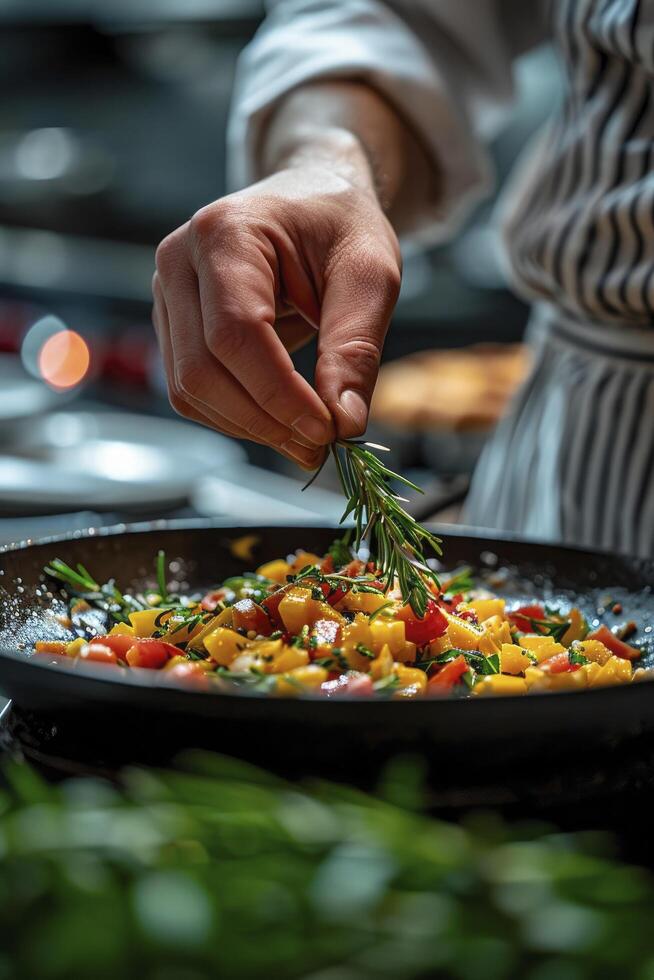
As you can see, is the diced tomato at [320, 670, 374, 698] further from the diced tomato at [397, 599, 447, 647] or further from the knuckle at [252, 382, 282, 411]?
the knuckle at [252, 382, 282, 411]

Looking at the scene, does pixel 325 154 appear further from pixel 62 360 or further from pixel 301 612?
pixel 62 360

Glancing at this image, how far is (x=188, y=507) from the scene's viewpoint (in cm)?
247

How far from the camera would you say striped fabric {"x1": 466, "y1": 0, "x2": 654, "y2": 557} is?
5.45ft

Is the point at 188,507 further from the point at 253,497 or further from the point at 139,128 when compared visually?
the point at 139,128

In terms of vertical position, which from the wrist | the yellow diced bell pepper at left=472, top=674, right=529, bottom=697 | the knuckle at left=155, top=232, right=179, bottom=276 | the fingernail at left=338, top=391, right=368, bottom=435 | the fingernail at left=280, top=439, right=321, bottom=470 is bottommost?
the yellow diced bell pepper at left=472, top=674, right=529, bottom=697

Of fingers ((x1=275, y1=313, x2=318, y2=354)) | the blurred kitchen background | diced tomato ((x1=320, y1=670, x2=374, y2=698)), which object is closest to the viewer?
diced tomato ((x1=320, y1=670, x2=374, y2=698))

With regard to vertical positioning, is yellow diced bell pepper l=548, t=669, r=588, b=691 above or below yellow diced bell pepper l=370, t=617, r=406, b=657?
below

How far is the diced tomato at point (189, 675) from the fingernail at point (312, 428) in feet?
0.80

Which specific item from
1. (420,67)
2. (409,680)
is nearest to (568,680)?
(409,680)

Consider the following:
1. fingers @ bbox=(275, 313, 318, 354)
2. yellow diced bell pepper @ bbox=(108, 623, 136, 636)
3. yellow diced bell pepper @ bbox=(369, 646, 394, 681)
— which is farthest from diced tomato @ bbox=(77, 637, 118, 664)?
fingers @ bbox=(275, 313, 318, 354)

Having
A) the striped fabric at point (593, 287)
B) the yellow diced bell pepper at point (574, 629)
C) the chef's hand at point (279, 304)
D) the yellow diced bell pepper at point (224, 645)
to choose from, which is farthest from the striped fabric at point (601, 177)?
the yellow diced bell pepper at point (224, 645)

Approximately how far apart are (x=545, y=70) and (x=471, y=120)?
344 centimetres

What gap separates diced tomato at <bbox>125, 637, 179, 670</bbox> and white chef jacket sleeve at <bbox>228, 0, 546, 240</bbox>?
104 cm

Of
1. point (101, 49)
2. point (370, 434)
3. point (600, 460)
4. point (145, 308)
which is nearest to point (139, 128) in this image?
point (101, 49)
